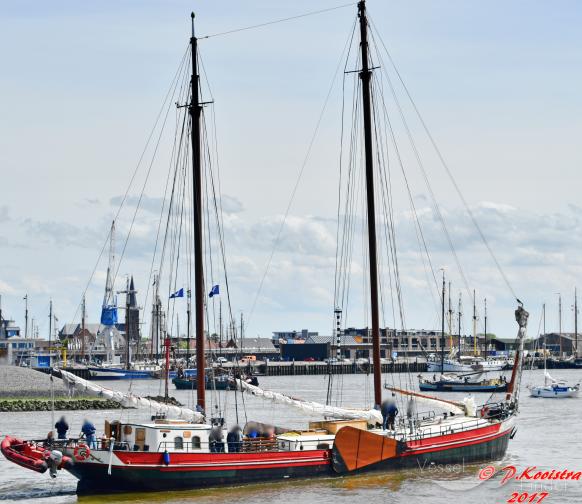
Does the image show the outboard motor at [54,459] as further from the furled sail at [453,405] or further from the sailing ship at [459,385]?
the sailing ship at [459,385]

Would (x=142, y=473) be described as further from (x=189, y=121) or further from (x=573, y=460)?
(x=573, y=460)

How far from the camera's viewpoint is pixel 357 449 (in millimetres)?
51250

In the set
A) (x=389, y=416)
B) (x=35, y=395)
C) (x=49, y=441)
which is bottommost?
(x=35, y=395)

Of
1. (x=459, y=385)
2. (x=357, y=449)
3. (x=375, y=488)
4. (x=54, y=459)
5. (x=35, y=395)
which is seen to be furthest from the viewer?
(x=459, y=385)

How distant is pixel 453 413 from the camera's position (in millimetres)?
61438

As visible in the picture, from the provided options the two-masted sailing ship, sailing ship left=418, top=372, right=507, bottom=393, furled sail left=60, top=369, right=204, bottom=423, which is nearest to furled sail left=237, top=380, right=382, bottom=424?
the two-masted sailing ship

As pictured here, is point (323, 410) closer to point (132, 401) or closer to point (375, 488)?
point (375, 488)

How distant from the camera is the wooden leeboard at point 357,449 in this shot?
50.6 meters

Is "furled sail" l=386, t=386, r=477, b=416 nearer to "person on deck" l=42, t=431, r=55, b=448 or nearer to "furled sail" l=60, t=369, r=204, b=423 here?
"furled sail" l=60, t=369, r=204, b=423

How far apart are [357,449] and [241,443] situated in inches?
224

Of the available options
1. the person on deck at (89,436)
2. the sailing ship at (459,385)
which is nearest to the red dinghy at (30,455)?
the person on deck at (89,436)

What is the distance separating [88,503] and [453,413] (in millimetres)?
22596

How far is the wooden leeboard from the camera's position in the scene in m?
50.6

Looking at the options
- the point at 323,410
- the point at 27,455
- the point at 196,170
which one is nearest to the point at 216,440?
the point at 323,410
